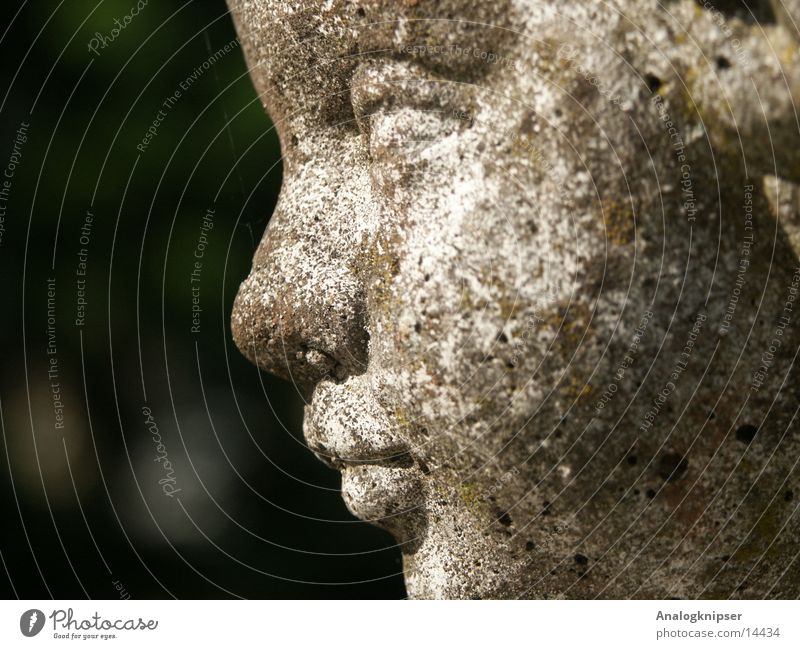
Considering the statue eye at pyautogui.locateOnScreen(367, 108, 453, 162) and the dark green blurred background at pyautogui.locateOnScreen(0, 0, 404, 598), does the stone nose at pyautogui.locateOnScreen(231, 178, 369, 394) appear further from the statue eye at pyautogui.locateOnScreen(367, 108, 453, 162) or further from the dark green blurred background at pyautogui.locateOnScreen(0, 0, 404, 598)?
the dark green blurred background at pyautogui.locateOnScreen(0, 0, 404, 598)

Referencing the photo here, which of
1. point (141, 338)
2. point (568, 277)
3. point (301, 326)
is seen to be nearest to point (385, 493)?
point (301, 326)

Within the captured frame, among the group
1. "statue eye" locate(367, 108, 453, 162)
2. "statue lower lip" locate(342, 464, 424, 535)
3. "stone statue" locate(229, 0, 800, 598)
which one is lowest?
"statue lower lip" locate(342, 464, 424, 535)

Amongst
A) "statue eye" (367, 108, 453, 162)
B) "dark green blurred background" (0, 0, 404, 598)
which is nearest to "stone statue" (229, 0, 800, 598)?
"statue eye" (367, 108, 453, 162)

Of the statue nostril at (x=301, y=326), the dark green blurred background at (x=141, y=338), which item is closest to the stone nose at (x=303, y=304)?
the statue nostril at (x=301, y=326)

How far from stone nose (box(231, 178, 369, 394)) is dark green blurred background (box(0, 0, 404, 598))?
2.88 feet

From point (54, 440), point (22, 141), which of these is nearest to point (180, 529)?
point (54, 440)

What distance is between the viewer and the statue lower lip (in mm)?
876

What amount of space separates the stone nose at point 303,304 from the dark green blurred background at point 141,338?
878 millimetres

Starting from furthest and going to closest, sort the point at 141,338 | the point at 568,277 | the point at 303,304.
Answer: the point at 141,338 → the point at 303,304 → the point at 568,277

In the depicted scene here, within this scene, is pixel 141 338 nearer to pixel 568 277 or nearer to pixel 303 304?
pixel 303 304

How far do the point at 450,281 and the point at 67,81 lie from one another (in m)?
1.47

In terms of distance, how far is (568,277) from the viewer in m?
0.71

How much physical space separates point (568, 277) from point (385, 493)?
1.07 feet
